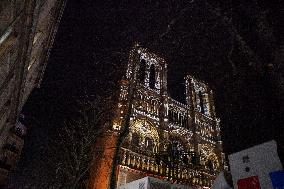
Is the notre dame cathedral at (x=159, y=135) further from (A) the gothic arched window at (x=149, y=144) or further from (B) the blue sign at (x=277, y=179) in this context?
(B) the blue sign at (x=277, y=179)

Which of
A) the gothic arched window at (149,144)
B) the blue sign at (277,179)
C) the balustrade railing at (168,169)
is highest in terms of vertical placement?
the gothic arched window at (149,144)

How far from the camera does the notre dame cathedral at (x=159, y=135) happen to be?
2739cm

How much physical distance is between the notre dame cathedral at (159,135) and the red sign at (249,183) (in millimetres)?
14089

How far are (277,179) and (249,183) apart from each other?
1.42 metres

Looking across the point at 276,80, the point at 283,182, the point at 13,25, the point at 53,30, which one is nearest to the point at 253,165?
the point at 283,182

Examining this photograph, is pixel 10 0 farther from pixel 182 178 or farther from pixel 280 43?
pixel 182 178

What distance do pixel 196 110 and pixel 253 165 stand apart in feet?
95.8

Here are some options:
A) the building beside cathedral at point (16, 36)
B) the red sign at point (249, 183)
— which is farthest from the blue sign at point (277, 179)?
the building beside cathedral at point (16, 36)

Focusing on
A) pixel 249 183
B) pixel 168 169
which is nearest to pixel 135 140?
pixel 168 169

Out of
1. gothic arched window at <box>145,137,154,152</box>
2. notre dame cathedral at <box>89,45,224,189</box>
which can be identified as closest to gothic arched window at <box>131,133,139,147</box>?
notre dame cathedral at <box>89,45,224,189</box>

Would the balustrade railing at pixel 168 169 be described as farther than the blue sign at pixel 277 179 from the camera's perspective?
Yes

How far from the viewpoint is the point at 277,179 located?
382 inches

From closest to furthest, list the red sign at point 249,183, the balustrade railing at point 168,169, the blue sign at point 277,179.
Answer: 1. the blue sign at point 277,179
2. the red sign at point 249,183
3. the balustrade railing at point 168,169

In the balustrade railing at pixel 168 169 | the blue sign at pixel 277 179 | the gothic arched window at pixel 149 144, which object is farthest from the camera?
the gothic arched window at pixel 149 144
